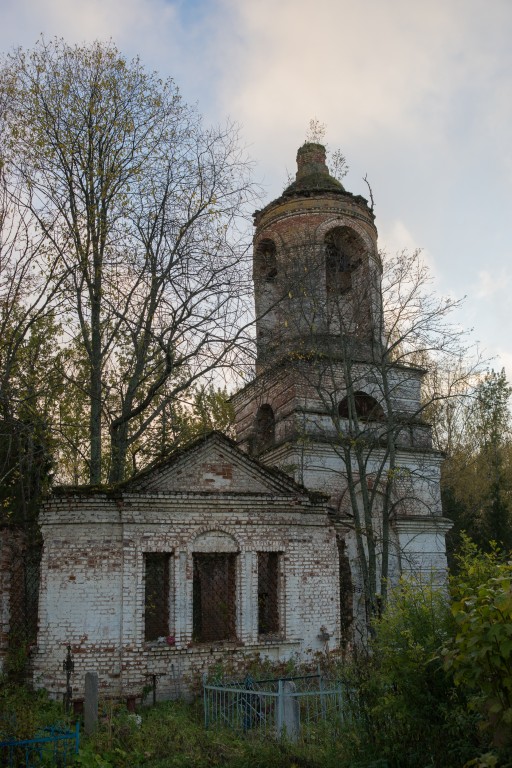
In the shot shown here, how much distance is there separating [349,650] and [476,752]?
8202 millimetres

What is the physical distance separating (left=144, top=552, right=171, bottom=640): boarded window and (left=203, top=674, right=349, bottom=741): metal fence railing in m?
1.52

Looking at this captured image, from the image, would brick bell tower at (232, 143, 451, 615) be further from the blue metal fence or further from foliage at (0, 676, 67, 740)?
the blue metal fence

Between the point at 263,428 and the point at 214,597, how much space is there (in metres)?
6.91

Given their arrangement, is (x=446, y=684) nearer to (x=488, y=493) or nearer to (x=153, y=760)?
(x=153, y=760)

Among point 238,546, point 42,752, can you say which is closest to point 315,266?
point 238,546

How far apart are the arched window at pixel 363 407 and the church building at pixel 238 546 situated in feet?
4.10

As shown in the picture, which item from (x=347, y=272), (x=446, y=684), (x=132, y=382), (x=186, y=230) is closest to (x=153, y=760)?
(x=446, y=684)

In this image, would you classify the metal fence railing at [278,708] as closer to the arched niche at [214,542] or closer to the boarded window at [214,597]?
the boarded window at [214,597]

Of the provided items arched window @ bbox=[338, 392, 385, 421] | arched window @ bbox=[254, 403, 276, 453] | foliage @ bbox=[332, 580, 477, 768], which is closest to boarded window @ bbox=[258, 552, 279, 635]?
foliage @ bbox=[332, 580, 477, 768]

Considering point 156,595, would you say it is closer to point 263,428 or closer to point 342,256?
point 263,428

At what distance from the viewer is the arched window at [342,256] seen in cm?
1830

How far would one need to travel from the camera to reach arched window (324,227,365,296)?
18.3 m

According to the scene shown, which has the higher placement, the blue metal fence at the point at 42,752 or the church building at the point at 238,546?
the church building at the point at 238,546

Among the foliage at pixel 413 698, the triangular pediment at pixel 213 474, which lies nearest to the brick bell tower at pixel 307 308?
the triangular pediment at pixel 213 474
